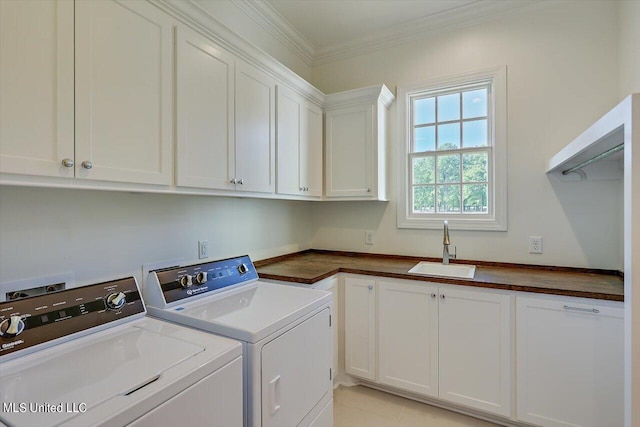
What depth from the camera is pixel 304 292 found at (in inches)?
66.6

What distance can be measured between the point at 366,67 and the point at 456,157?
3.91ft

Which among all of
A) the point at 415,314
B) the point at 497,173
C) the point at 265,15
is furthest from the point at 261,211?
the point at 497,173

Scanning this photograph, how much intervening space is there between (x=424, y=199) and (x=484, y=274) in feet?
2.78

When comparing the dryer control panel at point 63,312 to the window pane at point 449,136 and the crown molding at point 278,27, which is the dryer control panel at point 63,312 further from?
the window pane at point 449,136

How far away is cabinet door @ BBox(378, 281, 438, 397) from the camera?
6.69 ft

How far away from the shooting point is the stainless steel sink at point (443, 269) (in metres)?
2.30

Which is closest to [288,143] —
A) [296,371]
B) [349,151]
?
[349,151]

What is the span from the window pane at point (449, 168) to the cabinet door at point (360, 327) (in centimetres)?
115

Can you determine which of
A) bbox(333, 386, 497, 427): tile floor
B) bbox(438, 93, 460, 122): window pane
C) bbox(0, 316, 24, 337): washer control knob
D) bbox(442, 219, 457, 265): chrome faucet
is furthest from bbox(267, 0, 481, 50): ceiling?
bbox(333, 386, 497, 427): tile floor

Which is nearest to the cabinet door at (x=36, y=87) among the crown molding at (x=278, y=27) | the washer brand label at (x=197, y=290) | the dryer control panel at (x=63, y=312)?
the dryer control panel at (x=63, y=312)

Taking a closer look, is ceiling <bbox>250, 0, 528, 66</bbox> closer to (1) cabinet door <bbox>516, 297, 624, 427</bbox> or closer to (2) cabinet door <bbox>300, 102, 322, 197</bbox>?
(2) cabinet door <bbox>300, 102, 322, 197</bbox>

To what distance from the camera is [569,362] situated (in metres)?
1.69

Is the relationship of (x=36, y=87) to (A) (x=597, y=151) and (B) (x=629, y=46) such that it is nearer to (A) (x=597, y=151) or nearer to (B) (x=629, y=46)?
(A) (x=597, y=151)

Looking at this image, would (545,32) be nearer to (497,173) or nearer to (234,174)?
(497,173)
